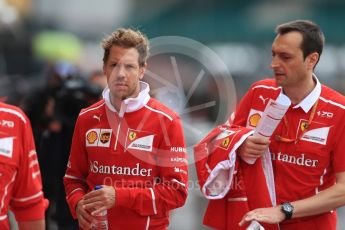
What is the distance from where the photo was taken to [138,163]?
6.00 meters

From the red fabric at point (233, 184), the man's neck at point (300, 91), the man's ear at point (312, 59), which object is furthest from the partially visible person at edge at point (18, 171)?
the man's ear at point (312, 59)

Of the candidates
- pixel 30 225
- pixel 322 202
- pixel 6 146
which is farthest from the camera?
pixel 322 202

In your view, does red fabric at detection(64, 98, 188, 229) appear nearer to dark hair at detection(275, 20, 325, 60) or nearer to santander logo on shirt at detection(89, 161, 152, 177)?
santander logo on shirt at detection(89, 161, 152, 177)

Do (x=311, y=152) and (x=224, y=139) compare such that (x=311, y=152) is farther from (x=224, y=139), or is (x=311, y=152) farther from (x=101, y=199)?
(x=101, y=199)

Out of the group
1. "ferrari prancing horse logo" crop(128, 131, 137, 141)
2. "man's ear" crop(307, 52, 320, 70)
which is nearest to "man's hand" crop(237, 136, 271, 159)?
Result: "man's ear" crop(307, 52, 320, 70)

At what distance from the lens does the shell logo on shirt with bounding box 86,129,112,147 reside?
6.10 metres

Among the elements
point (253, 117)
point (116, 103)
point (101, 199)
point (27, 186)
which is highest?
point (116, 103)

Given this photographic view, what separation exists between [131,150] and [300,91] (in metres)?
1.22

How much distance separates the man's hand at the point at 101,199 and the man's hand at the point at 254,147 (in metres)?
0.94

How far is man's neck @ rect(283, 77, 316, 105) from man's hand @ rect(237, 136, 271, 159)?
0.39 metres

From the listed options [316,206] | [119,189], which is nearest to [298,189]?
[316,206]

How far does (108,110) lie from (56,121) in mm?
2551

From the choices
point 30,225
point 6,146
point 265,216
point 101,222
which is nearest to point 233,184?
point 265,216

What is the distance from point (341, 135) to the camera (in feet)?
20.0
